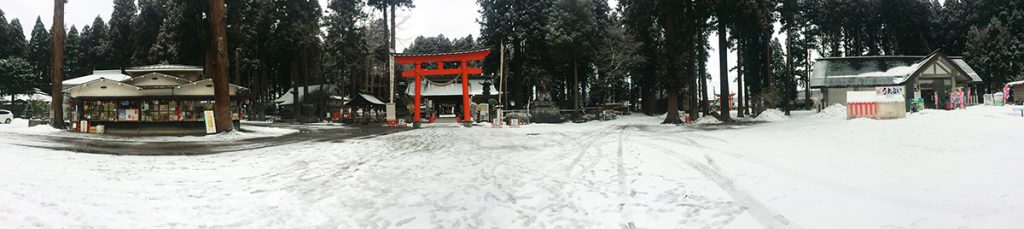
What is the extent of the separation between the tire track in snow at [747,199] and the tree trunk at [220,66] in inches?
689

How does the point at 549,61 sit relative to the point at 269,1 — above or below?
below

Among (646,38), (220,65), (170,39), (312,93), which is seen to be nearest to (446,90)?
(312,93)

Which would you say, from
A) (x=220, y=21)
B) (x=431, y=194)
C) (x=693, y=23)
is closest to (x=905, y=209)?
(x=431, y=194)

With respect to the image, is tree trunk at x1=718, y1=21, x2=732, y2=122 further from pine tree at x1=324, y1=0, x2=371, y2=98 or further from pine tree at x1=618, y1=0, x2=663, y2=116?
pine tree at x1=324, y1=0, x2=371, y2=98

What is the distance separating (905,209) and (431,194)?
4955mm

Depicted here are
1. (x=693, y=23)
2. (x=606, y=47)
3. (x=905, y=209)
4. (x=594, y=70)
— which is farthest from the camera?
(x=594, y=70)

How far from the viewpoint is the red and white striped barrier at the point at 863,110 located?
Result: 16.4 m

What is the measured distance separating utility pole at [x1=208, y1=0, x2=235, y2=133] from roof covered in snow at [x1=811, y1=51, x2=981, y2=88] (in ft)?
121

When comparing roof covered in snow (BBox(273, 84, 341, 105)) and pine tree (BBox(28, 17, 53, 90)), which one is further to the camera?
pine tree (BBox(28, 17, 53, 90))

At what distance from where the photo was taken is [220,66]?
736 inches

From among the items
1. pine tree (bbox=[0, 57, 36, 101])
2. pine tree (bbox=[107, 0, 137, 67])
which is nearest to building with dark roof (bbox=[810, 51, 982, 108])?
pine tree (bbox=[107, 0, 137, 67])

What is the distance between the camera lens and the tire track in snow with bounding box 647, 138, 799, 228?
178 inches

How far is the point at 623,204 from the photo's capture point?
18.2 ft

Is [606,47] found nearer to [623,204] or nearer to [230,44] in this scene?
[230,44]
